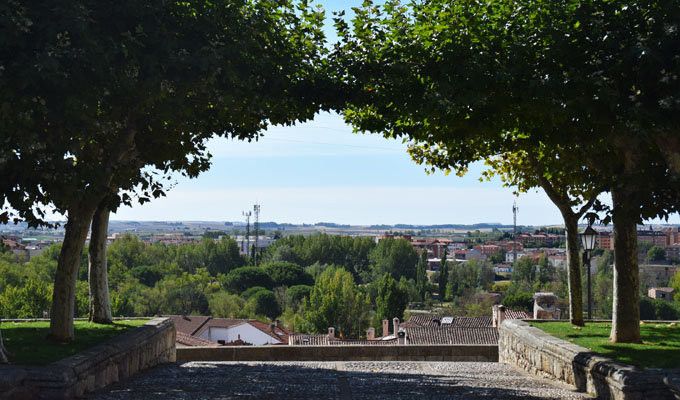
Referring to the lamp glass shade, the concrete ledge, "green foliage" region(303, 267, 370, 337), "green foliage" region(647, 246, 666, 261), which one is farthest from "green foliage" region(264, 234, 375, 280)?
the lamp glass shade

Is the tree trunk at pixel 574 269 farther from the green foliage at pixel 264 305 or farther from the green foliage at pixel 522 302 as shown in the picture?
the green foliage at pixel 264 305

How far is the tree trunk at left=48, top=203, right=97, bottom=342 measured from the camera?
42.0ft

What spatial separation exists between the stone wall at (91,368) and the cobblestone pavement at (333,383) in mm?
217

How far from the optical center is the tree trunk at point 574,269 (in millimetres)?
16562

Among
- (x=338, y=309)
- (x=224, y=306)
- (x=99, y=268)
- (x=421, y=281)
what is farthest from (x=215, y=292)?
(x=99, y=268)

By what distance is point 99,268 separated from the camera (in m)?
16.0

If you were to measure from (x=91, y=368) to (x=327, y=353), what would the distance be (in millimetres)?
8281

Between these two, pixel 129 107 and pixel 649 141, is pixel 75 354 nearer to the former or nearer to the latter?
pixel 129 107

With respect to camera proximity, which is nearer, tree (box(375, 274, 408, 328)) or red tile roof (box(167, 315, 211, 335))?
red tile roof (box(167, 315, 211, 335))

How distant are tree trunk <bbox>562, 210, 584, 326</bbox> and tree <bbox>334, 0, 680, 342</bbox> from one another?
223 centimetres

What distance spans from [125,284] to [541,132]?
279ft

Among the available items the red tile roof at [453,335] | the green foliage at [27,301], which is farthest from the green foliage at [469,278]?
the red tile roof at [453,335]

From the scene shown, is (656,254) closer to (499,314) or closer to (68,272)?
(499,314)

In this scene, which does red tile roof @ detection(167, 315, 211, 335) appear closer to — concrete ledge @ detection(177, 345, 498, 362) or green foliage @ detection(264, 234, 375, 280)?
concrete ledge @ detection(177, 345, 498, 362)
